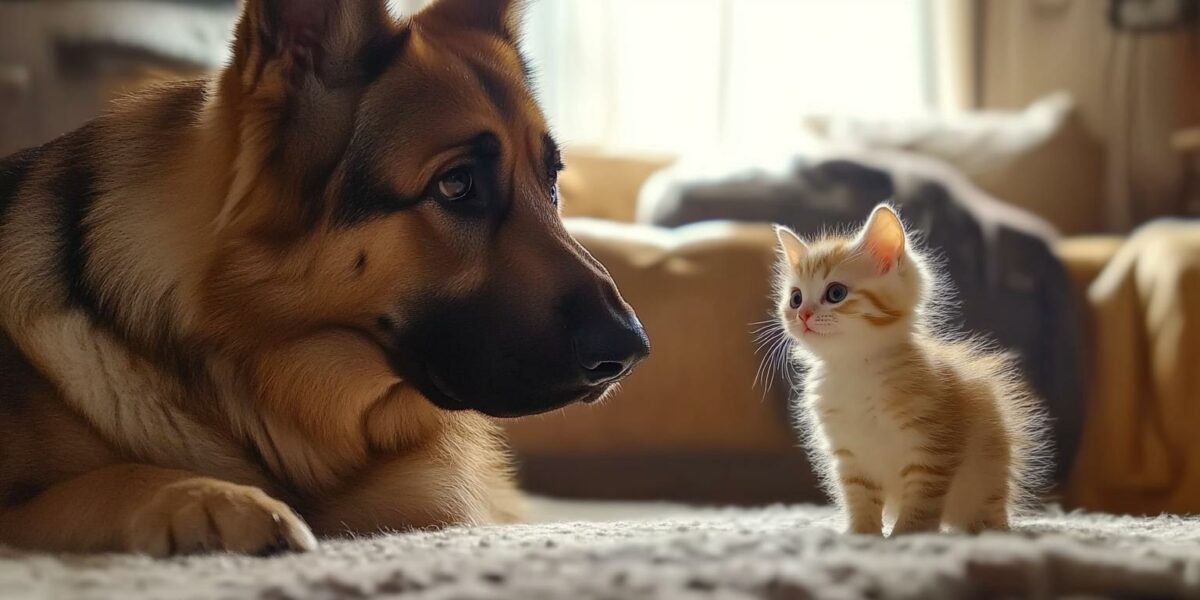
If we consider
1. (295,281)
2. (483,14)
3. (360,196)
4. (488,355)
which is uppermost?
(483,14)

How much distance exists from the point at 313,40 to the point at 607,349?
22.7 inches

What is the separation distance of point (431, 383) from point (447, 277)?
0.15 meters

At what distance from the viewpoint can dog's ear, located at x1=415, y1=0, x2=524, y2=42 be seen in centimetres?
178

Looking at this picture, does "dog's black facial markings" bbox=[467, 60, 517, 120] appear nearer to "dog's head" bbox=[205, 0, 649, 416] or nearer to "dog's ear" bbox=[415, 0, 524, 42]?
"dog's head" bbox=[205, 0, 649, 416]

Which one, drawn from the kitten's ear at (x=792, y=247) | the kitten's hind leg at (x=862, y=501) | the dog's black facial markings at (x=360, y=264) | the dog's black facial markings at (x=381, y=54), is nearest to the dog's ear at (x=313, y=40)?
the dog's black facial markings at (x=381, y=54)

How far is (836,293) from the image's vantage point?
138cm

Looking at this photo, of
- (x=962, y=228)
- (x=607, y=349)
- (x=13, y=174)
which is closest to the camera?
(x=607, y=349)

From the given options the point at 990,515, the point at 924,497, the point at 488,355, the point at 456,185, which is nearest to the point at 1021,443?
the point at 990,515

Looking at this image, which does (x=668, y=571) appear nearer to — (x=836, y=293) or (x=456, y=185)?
(x=836, y=293)

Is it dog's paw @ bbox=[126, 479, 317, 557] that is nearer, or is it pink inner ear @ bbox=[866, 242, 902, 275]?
dog's paw @ bbox=[126, 479, 317, 557]

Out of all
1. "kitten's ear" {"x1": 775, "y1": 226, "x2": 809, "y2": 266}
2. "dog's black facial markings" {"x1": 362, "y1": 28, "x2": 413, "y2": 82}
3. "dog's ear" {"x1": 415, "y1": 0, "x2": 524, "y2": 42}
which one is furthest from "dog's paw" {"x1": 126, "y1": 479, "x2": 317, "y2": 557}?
"dog's ear" {"x1": 415, "y1": 0, "x2": 524, "y2": 42}

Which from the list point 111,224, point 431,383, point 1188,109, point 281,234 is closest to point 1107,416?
point 431,383

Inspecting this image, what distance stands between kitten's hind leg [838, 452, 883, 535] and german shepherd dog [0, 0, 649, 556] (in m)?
0.31

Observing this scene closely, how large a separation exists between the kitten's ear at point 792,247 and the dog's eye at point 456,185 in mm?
439
